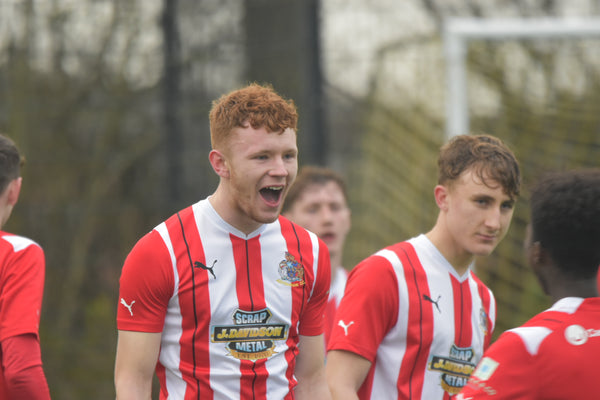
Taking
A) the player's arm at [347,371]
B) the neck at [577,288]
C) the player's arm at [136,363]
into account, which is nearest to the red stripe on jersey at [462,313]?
the player's arm at [347,371]

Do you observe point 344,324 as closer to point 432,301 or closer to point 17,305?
point 432,301

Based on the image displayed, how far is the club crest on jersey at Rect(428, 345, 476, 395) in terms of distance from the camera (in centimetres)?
285

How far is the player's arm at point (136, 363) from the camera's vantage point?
2355 millimetres

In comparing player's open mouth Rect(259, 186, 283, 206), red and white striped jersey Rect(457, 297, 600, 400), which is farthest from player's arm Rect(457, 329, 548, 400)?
player's open mouth Rect(259, 186, 283, 206)

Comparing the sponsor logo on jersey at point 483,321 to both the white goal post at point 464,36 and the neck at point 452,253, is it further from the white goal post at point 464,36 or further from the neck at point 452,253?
the white goal post at point 464,36

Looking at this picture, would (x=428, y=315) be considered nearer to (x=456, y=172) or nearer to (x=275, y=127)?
(x=456, y=172)

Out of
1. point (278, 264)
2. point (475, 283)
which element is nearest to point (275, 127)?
point (278, 264)

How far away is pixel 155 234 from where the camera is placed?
247 centimetres

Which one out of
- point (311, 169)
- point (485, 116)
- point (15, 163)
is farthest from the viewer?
point (485, 116)

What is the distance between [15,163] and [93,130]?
3.80m

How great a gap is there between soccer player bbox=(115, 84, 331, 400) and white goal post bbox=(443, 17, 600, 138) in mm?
3289

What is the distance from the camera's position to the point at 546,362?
76.3 inches

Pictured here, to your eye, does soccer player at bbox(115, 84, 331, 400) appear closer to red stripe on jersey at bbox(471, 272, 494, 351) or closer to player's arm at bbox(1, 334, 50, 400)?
player's arm at bbox(1, 334, 50, 400)

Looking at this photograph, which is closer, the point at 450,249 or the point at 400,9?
the point at 450,249
